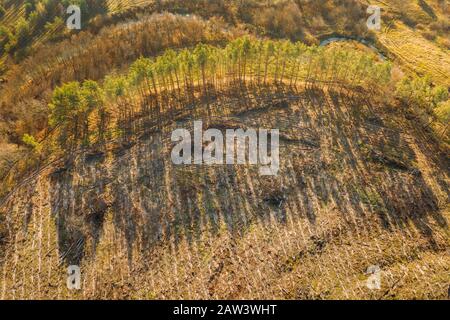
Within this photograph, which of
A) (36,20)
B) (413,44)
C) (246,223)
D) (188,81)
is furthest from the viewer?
(36,20)

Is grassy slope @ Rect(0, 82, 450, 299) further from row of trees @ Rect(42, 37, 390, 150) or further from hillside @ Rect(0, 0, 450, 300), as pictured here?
row of trees @ Rect(42, 37, 390, 150)

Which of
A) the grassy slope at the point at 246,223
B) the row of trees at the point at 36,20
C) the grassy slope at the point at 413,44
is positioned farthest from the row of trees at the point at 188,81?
the row of trees at the point at 36,20

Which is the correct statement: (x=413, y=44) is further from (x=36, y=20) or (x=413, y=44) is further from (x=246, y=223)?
(x=36, y=20)

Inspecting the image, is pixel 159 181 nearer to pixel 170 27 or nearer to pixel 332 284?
pixel 332 284

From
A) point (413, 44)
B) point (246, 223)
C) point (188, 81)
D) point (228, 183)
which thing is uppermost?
point (188, 81)

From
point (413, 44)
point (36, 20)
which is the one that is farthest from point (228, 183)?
point (36, 20)

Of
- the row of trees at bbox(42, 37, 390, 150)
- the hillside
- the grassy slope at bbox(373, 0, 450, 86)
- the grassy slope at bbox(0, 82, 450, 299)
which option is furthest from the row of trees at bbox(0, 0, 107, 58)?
the grassy slope at bbox(373, 0, 450, 86)

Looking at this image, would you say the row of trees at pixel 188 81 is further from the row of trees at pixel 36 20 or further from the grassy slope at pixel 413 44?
the row of trees at pixel 36 20
